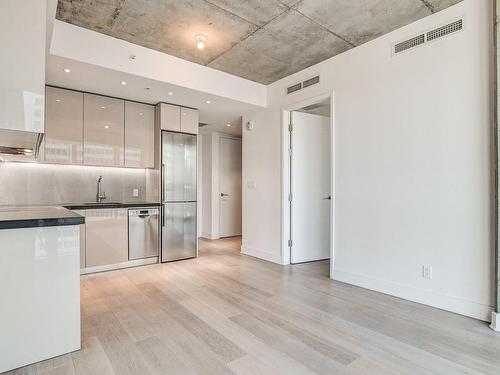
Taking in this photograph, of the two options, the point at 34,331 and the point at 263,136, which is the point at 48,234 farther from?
the point at 263,136

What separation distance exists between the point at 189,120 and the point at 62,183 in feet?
6.98

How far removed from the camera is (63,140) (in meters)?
4.00

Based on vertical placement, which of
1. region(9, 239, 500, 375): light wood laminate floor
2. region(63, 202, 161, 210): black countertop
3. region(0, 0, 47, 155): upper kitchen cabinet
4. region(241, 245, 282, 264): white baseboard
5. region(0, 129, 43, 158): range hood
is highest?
region(0, 0, 47, 155): upper kitchen cabinet

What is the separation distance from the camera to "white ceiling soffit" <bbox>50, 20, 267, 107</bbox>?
10.00 feet

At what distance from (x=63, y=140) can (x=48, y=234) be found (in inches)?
100

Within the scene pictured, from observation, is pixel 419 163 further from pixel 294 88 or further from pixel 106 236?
pixel 106 236

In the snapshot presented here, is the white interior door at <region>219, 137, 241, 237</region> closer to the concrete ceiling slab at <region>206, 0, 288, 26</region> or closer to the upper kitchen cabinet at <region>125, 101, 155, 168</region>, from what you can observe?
the upper kitchen cabinet at <region>125, 101, 155, 168</region>

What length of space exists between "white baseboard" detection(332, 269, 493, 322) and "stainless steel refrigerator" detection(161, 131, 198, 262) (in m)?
2.45

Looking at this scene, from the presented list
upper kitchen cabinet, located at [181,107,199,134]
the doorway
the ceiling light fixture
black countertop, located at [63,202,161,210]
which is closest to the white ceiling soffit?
the ceiling light fixture

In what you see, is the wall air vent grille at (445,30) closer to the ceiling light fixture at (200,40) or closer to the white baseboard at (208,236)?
the ceiling light fixture at (200,40)

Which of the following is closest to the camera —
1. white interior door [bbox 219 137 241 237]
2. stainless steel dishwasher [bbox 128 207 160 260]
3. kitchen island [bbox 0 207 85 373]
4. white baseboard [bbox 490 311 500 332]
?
kitchen island [bbox 0 207 85 373]

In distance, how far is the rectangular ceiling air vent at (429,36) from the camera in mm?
2736

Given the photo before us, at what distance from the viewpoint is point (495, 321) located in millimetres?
2385

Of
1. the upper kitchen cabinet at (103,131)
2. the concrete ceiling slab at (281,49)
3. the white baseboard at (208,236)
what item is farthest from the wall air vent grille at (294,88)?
the white baseboard at (208,236)
